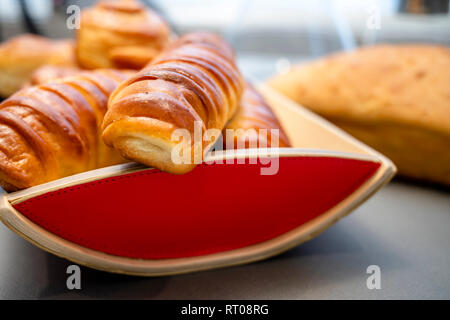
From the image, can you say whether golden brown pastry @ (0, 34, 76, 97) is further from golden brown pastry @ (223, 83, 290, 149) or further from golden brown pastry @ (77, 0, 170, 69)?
golden brown pastry @ (223, 83, 290, 149)

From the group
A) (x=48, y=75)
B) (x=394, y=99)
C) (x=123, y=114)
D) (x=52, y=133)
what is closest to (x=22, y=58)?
(x=48, y=75)

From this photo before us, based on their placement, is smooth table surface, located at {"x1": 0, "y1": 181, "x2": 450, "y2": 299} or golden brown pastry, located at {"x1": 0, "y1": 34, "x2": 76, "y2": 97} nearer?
smooth table surface, located at {"x1": 0, "y1": 181, "x2": 450, "y2": 299}

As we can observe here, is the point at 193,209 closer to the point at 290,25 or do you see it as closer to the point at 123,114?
the point at 123,114

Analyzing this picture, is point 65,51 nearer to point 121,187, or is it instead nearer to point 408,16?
point 121,187

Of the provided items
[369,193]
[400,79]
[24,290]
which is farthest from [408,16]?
[24,290]

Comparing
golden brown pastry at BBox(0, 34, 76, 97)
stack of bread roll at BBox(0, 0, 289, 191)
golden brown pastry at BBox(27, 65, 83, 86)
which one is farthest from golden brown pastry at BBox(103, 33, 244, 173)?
golden brown pastry at BBox(0, 34, 76, 97)
